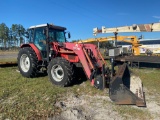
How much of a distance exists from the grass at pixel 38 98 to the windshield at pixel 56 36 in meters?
1.89

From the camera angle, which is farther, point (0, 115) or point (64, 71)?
point (64, 71)

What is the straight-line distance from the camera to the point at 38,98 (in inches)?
215

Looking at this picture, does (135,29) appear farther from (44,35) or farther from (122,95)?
(122,95)

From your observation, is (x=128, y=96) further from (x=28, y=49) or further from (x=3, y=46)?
(x=3, y=46)

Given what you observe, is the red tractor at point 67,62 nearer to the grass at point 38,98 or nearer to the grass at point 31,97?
the grass at point 38,98

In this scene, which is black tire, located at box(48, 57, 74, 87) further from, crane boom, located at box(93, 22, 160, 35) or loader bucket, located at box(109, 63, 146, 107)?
crane boom, located at box(93, 22, 160, 35)

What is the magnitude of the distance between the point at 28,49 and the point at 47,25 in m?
1.47

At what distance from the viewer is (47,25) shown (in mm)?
7836

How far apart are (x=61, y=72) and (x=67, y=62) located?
541mm

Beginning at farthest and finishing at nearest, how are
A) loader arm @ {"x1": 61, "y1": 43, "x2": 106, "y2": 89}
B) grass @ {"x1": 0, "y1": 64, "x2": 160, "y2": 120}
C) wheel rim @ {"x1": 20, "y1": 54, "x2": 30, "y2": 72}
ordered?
1. wheel rim @ {"x1": 20, "y1": 54, "x2": 30, "y2": 72}
2. loader arm @ {"x1": 61, "y1": 43, "x2": 106, "y2": 89}
3. grass @ {"x1": 0, "y1": 64, "x2": 160, "y2": 120}

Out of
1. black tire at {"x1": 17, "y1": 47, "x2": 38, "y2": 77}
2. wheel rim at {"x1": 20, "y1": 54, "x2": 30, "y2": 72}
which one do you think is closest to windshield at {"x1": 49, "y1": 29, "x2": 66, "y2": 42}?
black tire at {"x1": 17, "y1": 47, "x2": 38, "y2": 77}

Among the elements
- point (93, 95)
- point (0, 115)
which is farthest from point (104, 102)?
point (0, 115)

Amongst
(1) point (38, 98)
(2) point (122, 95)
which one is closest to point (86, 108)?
(2) point (122, 95)

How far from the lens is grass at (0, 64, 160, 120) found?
175 inches
